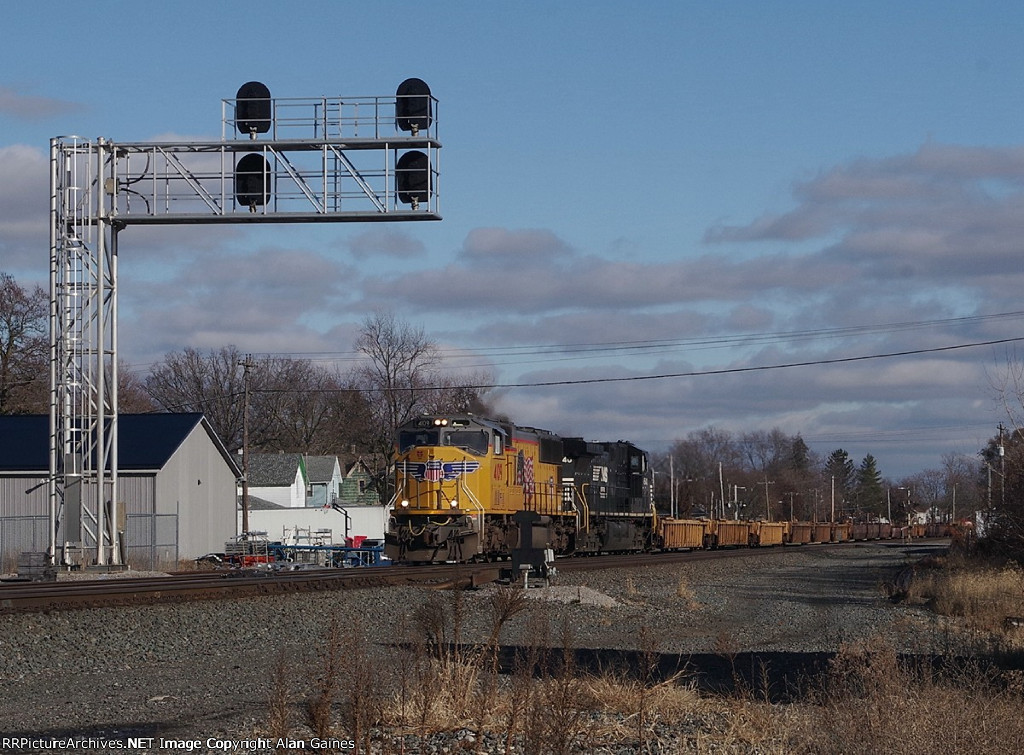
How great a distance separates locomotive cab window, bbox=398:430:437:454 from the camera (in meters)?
30.5

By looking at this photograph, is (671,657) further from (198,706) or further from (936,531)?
(936,531)

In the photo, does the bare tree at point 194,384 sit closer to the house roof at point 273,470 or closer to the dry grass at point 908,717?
the house roof at point 273,470

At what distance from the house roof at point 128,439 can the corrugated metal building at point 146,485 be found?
34 millimetres

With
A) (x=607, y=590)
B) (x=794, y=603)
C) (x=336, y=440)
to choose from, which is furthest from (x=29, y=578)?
(x=336, y=440)

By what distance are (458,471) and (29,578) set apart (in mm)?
→ 10077

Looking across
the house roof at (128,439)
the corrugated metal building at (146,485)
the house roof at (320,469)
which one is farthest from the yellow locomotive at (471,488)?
the house roof at (320,469)

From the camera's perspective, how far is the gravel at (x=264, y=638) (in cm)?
1047

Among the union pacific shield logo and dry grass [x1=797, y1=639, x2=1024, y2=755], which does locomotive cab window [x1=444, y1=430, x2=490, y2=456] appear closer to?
the union pacific shield logo

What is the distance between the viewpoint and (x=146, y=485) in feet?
138

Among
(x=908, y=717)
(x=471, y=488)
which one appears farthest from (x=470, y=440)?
(x=908, y=717)

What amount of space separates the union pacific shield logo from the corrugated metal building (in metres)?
12.4

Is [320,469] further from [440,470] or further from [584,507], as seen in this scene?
[440,470]

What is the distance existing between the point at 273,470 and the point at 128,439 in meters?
33.6

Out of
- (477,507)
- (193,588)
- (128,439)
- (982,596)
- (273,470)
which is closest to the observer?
(193,588)
